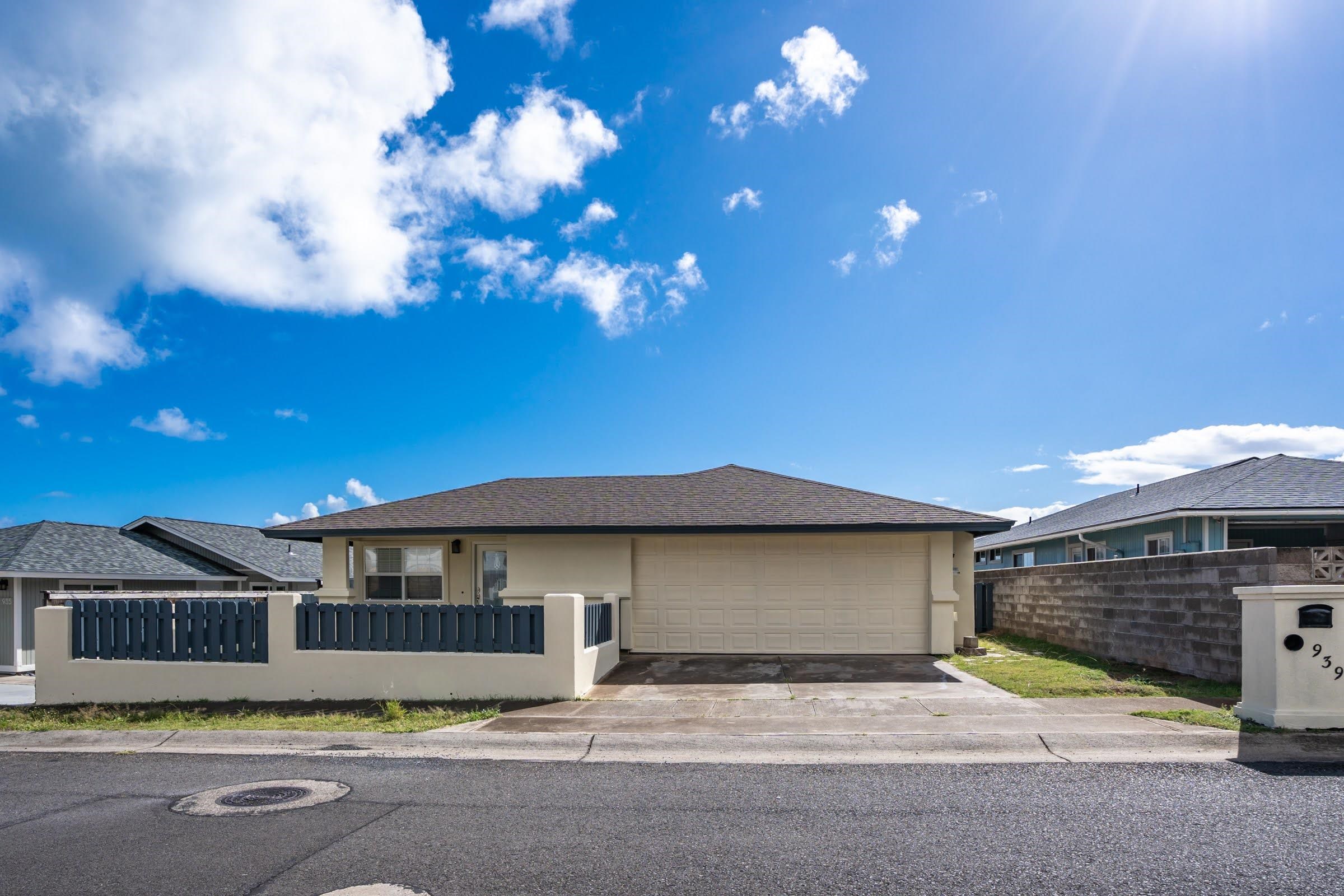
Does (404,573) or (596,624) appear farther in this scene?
(404,573)

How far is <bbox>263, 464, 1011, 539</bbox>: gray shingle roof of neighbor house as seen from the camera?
14.8 meters

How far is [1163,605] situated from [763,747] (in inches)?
324

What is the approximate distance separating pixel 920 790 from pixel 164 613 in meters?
10.4

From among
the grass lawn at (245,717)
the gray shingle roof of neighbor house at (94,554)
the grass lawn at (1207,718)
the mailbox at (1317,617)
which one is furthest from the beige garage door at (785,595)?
the gray shingle roof of neighbor house at (94,554)

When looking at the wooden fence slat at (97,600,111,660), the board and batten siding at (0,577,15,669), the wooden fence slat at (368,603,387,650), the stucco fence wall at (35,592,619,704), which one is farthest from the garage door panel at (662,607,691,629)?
the board and batten siding at (0,577,15,669)

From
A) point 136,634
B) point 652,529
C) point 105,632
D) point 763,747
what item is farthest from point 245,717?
point 652,529

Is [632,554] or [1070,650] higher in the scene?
[632,554]

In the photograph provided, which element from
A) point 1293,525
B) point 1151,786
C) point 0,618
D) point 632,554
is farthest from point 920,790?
point 0,618

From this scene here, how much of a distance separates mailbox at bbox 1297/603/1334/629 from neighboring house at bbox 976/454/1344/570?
26.1ft

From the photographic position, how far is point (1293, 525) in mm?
18953

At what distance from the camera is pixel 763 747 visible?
27.0 ft

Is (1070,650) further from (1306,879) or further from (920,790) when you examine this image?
(1306,879)

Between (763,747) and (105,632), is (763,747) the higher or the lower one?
the lower one

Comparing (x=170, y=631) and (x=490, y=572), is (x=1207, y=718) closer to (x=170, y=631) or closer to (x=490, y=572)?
(x=490, y=572)
